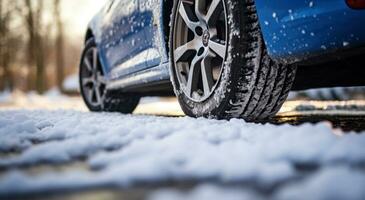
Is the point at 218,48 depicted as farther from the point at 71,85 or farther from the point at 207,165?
the point at 71,85

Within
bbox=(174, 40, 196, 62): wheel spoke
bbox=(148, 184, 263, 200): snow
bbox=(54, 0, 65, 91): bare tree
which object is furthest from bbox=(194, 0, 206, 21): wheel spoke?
bbox=(54, 0, 65, 91): bare tree

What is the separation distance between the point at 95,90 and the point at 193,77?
2.31m

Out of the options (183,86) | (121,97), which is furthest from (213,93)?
(121,97)

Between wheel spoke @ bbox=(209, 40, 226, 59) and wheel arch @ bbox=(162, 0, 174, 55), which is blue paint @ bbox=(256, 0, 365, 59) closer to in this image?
wheel spoke @ bbox=(209, 40, 226, 59)

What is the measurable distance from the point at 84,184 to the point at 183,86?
5.84 ft

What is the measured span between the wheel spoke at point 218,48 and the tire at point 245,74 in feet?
0.18

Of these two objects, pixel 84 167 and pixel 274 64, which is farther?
pixel 274 64

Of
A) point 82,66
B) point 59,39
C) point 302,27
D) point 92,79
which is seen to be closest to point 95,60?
point 92,79

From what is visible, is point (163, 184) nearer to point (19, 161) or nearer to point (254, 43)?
point (19, 161)

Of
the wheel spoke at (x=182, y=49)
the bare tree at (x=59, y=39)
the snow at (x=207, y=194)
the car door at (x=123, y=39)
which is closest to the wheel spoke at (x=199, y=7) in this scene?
the wheel spoke at (x=182, y=49)

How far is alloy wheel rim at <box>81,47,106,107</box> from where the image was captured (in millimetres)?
4613

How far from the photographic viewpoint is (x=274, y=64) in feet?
7.35

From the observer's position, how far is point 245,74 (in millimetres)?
2215

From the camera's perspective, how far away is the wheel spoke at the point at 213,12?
2371 millimetres
